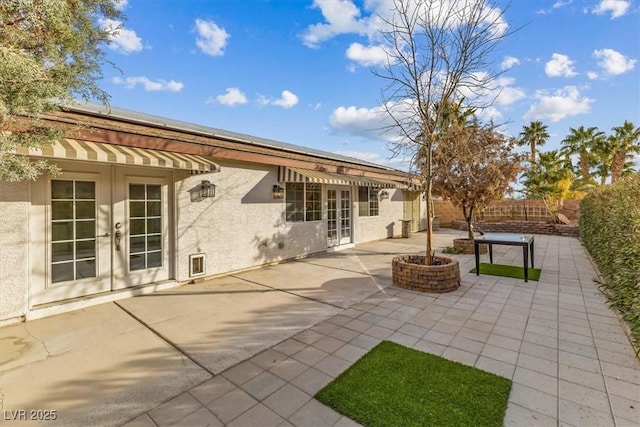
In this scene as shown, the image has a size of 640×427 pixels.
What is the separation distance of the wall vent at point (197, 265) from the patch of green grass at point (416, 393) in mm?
6525

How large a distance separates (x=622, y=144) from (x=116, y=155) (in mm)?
41083

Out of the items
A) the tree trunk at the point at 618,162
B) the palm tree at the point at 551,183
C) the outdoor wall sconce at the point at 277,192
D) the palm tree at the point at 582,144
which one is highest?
the palm tree at the point at 582,144

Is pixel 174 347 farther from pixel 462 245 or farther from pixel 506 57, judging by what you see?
pixel 462 245

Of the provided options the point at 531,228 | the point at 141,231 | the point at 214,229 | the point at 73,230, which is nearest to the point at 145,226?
the point at 141,231

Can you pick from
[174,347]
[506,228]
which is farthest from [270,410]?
[506,228]

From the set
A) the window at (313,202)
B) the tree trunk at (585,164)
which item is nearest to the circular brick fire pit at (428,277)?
the window at (313,202)

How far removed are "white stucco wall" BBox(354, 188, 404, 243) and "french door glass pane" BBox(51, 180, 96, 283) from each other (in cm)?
1208

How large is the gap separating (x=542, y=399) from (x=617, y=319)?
4.44 meters

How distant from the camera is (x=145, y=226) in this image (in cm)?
802

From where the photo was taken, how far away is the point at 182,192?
863 centimetres

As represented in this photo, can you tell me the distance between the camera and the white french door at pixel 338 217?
48.1 ft

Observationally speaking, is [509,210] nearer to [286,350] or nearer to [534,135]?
[534,135]

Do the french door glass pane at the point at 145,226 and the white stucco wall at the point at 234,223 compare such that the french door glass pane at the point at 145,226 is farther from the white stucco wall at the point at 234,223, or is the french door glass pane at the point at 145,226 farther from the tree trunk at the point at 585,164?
the tree trunk at the point at 585,164

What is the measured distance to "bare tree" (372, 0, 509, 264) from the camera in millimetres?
7895
